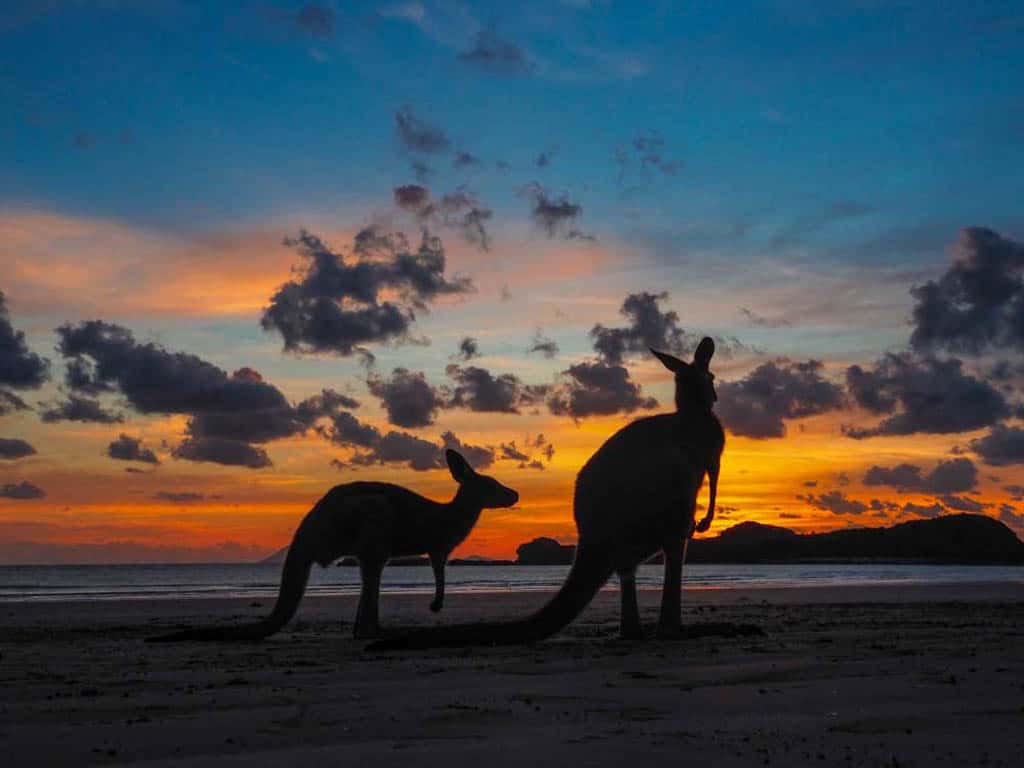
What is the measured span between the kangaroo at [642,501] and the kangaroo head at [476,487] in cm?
320

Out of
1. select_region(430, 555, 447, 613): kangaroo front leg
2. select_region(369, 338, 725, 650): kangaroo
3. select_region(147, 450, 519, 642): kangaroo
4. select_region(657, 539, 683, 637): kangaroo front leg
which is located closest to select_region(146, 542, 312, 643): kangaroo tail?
select_region(147, 450, 519, 642): kangaroo

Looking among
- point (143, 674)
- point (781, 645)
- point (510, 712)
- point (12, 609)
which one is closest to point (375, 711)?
point (510, 712)

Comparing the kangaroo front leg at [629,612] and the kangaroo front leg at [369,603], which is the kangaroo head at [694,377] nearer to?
the kangaroo front leg at [629,612]


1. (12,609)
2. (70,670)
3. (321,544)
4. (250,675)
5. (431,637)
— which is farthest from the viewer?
(12,609)

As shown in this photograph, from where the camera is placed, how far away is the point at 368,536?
16.5 meters

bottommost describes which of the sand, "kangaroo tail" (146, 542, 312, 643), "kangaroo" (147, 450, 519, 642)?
the sand

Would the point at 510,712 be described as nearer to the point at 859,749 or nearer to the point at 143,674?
the point at 859,749

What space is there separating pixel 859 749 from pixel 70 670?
8122 millimetres

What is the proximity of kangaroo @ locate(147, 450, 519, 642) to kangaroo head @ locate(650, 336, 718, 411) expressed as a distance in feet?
14.0

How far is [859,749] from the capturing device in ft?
20.5

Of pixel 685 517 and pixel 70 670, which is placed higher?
pixel 685 517

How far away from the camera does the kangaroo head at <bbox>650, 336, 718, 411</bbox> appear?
588 inches

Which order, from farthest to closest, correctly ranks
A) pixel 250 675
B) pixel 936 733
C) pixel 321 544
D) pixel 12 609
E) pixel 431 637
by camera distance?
pixel 12 609, pixel 321 544, pixel 431 637, pixel 250 675, pixel 936 733

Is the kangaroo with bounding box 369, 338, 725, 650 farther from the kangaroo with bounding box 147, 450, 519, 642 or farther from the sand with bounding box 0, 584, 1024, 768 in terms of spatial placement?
the kangaroo with bounding box 147, 450, 519, 642
